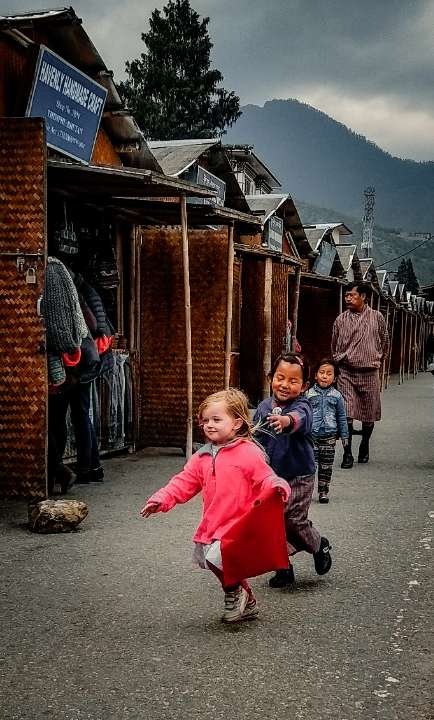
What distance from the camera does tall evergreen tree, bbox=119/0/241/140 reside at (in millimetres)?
42938

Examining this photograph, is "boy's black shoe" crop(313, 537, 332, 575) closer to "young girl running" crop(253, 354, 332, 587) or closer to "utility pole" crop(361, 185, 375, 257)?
"young girl running" crop(253, 354, 332, 587)

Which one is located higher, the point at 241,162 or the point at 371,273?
the point at 241,162

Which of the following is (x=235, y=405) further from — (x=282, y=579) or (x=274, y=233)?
(x=274, y=233)

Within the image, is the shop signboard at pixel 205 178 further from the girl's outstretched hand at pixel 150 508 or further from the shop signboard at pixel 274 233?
the girl's outstretched hand at pixel 150 508

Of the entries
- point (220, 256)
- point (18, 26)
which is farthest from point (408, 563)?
point (18, 26)

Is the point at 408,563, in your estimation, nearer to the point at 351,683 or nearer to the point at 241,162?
the point at 351,683

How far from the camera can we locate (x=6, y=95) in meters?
8.10

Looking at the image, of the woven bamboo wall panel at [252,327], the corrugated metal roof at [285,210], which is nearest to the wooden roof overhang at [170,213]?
the woven bamboo wall panel at [252,327]

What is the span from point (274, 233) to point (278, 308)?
735 centimetres

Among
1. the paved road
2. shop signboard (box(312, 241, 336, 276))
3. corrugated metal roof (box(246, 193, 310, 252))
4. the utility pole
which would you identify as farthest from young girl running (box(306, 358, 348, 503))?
the utility pole

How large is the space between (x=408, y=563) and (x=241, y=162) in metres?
32.1

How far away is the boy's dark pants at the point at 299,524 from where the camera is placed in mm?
4879

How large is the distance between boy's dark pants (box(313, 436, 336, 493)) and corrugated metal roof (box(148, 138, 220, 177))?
7.85 meters

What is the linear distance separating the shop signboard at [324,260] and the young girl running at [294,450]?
2202 cm
